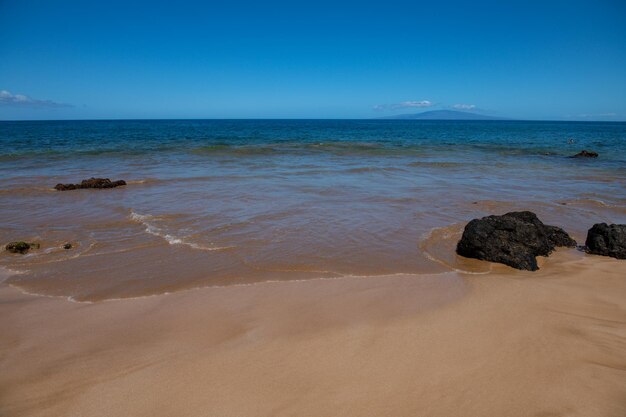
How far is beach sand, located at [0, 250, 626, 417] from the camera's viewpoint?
8.70 ft

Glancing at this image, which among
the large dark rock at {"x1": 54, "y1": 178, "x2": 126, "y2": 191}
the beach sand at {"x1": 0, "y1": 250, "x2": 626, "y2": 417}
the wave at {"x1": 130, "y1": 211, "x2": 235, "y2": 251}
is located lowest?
the beach sand at {"x1": 0, "y1": 250, "x2": 626, "y2": 417}

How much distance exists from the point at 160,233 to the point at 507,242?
20.0 feet

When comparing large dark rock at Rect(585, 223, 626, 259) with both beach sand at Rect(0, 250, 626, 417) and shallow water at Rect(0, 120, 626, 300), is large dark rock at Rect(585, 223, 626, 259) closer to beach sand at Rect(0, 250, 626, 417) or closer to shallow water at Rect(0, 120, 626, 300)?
shallow water at Rect(0, 120, 626, 300)

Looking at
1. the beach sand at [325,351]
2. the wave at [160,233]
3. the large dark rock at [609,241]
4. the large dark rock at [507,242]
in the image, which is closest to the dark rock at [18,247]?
the beach sand at [325,351]

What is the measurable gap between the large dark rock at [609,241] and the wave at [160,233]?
19.9 ft

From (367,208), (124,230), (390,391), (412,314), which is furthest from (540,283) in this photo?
(124,230)

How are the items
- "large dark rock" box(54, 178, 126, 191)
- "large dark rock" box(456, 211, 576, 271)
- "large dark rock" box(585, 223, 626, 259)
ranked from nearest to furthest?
"large dark rock" box(456, 211, 576, 271), "large dark rock" box(585, 223, 626, 259), "large dark rock" box(54, 178, 126, 191)

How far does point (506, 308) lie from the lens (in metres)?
4.06

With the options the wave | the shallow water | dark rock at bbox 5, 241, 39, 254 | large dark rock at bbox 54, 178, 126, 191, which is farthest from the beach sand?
large dark rock at bbox 54, 178, 126, 191

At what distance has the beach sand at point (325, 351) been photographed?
2.65 metres

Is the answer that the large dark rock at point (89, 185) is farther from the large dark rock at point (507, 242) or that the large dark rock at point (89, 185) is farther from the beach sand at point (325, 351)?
the large dark rock at point (507, 242)

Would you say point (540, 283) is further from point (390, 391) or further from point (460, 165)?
point (460, 165)

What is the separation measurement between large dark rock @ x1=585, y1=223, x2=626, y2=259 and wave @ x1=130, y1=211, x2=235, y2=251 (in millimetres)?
6053

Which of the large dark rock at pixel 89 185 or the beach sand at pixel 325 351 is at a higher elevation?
the large dark rock at pixel 89 185
